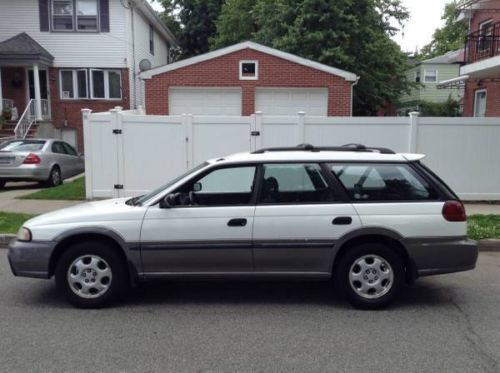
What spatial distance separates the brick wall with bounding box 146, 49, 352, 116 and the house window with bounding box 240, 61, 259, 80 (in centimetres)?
12

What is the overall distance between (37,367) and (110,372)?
22.4 inches

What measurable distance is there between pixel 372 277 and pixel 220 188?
6.01 ft

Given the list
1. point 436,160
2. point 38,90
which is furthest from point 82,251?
point 38,90

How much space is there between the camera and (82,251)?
200 inches

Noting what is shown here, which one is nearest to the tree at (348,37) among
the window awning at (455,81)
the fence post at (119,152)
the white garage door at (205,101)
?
the window awning at (455,81)

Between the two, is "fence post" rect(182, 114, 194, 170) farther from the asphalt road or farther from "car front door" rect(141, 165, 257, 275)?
"car front door" rect(141, 165, 257, 275)

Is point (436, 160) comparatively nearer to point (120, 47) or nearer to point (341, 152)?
point (341, 152)

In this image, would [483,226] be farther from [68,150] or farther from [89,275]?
[68,150]

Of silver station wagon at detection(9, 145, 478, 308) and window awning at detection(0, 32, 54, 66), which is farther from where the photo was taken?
window awning at detection(0, 32, 54, 66)

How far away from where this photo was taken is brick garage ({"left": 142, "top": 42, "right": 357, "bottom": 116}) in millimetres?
16531

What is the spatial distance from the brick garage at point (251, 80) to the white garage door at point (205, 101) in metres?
0.07

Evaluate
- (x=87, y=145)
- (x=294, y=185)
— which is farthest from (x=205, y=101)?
(x=294, y=185)

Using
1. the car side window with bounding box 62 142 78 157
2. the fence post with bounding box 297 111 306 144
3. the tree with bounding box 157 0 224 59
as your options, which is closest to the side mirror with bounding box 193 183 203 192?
the fence post with bounding box 297 111 306 144

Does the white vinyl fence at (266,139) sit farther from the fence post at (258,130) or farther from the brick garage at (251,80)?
the brick garage at (251,80)
